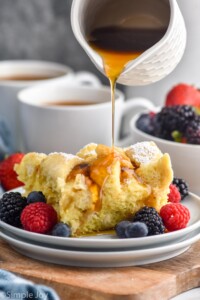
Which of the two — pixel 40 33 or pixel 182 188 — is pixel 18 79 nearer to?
pixel 40 33

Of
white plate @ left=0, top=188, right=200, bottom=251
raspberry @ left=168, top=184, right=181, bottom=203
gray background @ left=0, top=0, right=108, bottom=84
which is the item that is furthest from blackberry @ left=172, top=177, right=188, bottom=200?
gray background @ left=0, top=0, right=108, bottom=84

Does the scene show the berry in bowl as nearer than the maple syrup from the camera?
No

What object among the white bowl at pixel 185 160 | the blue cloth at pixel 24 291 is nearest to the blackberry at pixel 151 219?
the blue cloth at pixel 24 291

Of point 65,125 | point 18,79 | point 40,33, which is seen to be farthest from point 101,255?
point 40,33

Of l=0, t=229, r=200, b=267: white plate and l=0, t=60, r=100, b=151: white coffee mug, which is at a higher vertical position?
l=0, t=229, r=200, b=267: white plate

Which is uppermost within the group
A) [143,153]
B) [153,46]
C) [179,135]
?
[153,46]

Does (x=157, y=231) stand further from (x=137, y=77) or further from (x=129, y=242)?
(x=137, y=77)

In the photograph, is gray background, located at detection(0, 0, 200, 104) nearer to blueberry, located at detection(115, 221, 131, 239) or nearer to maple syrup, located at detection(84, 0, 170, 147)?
maple syrup, located at detection(84, 0, 170, 147)
